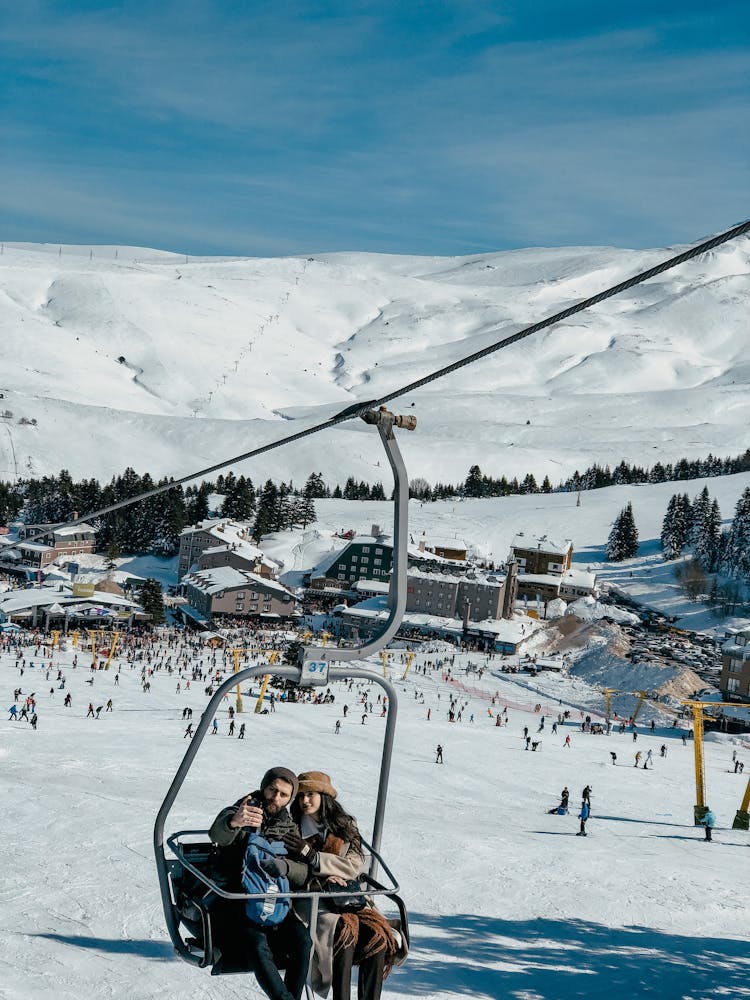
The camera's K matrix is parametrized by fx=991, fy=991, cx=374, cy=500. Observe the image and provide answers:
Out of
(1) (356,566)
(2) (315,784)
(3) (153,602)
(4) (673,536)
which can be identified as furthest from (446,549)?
(2) (315,784)

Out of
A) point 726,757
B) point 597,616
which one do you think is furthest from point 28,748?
point 597,616

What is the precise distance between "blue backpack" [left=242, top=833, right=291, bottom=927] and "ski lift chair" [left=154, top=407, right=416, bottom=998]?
0.40 ft

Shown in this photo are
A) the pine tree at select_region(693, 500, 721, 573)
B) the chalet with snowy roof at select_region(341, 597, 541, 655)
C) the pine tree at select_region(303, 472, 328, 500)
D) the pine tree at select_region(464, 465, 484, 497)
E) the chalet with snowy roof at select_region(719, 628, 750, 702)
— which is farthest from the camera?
the pine tree at select_region(464, 465, 484, 497)

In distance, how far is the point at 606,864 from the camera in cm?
1844

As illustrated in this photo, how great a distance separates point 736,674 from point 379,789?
4568 cm

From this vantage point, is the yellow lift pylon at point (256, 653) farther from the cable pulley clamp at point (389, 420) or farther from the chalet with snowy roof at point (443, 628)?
the cable pulley clamp at point (389, 420)

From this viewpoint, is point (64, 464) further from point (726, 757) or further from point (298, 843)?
point (298, 843)

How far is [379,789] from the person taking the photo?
18.9 feet

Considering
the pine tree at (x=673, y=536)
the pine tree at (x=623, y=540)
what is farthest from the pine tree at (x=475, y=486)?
the pine tree at (x=673, y=536)

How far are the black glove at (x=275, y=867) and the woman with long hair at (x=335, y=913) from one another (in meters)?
0.14

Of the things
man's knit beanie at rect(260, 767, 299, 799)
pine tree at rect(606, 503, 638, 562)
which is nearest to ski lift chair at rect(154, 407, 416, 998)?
man's knit beanie at rect(260, 767, 299, 799)

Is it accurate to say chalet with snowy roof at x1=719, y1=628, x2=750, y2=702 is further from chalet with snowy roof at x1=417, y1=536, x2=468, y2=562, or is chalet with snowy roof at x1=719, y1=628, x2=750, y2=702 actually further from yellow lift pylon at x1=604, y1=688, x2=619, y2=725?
Answer: chalet with snowy roof at x1=417, y1=536, x2=468, y2=562

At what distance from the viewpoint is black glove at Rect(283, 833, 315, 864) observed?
18.5 feet

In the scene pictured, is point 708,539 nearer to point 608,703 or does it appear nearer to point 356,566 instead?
point 356,566
